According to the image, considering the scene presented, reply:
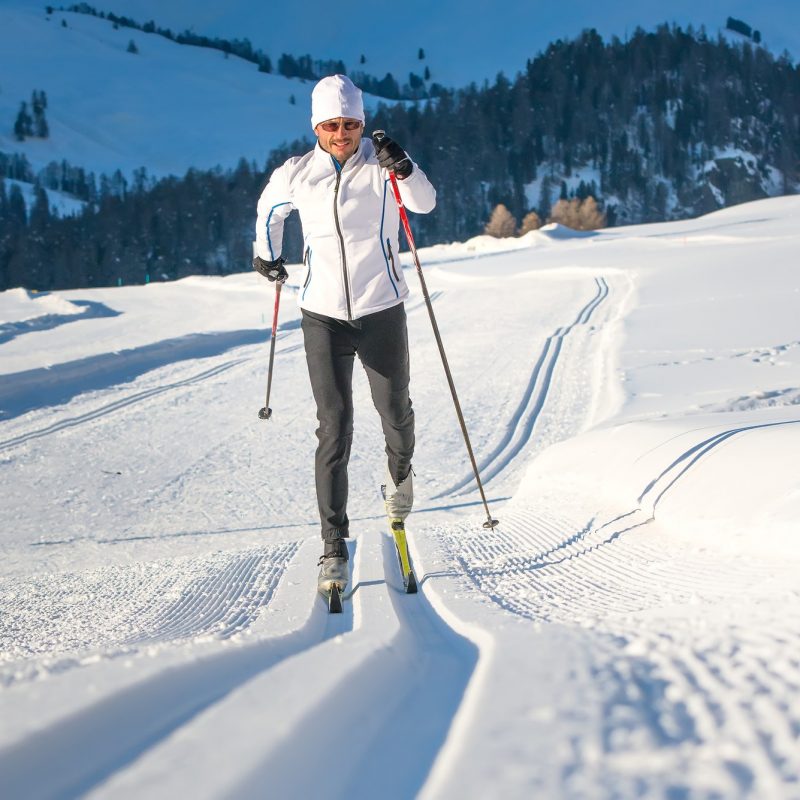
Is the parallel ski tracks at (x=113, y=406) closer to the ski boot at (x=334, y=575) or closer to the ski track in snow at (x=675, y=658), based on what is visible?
the ski boot at (x=334, y=575)

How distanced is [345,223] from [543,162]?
434 feet

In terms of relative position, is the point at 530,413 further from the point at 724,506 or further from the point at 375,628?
the point at 375,628

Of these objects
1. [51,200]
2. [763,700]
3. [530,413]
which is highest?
[51,200]

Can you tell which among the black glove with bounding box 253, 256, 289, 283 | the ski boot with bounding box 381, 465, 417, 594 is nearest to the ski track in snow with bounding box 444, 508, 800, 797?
the ski boot with bounding box 381, 465, 417, 594

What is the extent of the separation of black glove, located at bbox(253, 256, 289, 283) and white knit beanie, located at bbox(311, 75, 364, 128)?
0.68 m

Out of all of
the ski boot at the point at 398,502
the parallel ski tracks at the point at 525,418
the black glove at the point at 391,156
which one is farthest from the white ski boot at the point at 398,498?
the parallel ski tracks at the point at 525,418

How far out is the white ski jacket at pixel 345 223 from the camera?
129 inches

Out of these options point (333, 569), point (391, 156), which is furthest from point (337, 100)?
point (333, 569)

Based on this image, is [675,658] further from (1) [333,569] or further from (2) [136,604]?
(2) [136,604]

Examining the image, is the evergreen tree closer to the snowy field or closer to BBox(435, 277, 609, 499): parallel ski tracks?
the snowy field

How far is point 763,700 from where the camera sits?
155 cm

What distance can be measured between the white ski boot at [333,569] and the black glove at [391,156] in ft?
4.81

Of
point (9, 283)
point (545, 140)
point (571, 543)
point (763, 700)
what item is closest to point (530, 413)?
point (571, 543)

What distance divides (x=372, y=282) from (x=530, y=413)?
499cm
